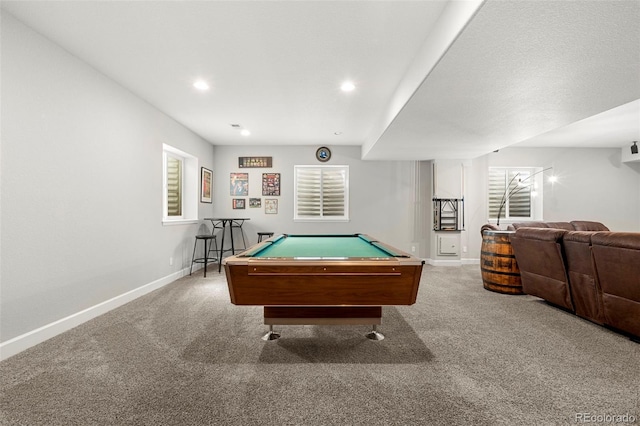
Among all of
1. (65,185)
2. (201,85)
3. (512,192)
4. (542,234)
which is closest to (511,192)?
(512,192)

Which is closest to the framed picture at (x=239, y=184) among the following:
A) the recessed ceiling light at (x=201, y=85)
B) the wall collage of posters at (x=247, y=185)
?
the wall collage of posters at (x=247, y=185)

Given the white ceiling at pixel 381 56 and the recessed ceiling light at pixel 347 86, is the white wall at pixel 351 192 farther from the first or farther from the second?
the recessed ceiling light at pixel 347 86

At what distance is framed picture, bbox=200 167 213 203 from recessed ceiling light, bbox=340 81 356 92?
3.47 meters

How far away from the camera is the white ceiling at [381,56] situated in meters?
1.87

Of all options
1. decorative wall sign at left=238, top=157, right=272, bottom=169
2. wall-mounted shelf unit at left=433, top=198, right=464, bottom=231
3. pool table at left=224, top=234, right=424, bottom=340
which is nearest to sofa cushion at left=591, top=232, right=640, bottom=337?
pool table at left=224, top=234, right=424, bottom=340

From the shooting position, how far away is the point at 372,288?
1828 mm

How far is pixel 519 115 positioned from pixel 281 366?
3.67 m

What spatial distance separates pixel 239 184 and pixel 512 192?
6.13 m

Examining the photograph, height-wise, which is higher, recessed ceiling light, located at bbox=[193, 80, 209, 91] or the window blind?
recessed ceiling light, located at bbox=[193, 80, 209, 91]

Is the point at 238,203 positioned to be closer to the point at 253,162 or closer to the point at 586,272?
the point at 253,162

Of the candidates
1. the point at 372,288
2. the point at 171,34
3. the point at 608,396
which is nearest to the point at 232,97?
the point at 171,34

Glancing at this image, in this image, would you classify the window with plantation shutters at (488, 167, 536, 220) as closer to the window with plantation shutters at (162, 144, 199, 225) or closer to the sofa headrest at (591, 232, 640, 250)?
the sofa headrest at (591, 232, 640, 250)

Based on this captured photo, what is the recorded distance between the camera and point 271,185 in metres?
6.30

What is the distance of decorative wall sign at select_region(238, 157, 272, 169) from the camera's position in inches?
248
